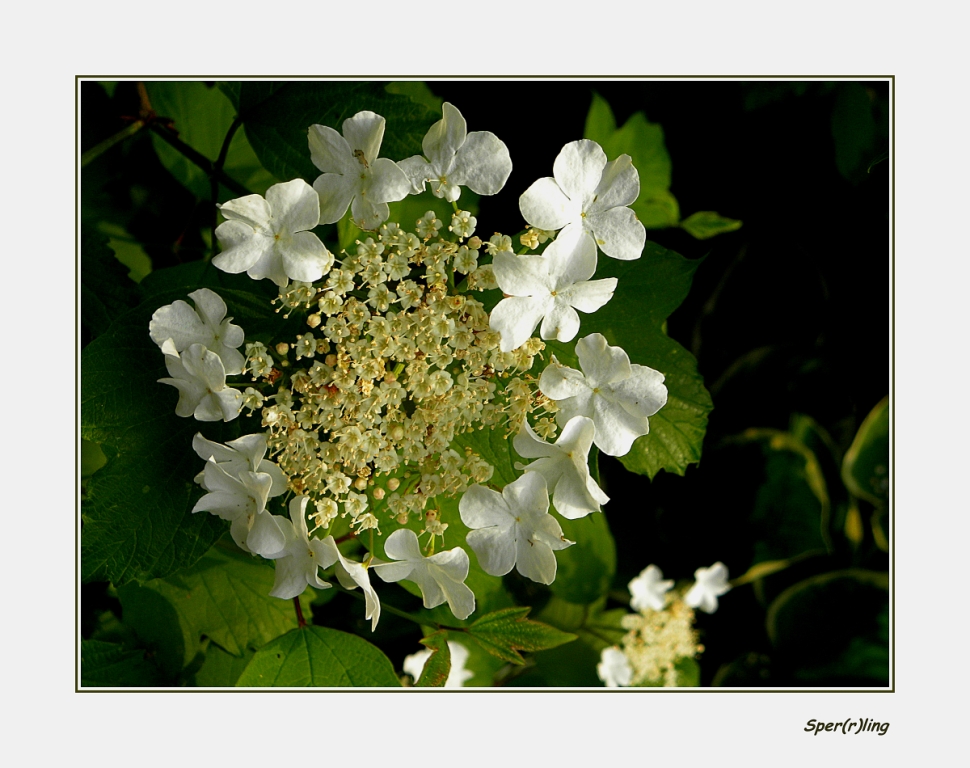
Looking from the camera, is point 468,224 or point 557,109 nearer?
point 468,224

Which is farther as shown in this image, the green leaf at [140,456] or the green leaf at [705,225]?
the green leaf at [705,225]

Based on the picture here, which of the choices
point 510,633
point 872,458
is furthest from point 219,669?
point 872,458

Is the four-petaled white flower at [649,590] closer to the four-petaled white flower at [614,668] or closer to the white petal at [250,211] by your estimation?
the four-petaled white flower at [614,668]

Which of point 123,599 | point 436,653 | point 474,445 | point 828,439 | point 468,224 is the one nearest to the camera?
point 468,224

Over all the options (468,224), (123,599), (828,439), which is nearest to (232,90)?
(468,224)

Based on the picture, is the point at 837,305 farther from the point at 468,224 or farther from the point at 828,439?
the point at 468,224

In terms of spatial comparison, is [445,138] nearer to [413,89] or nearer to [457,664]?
[413,89]

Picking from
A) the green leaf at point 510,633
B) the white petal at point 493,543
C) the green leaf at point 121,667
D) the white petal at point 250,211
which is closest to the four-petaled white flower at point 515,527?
the white petal at point 493,543
